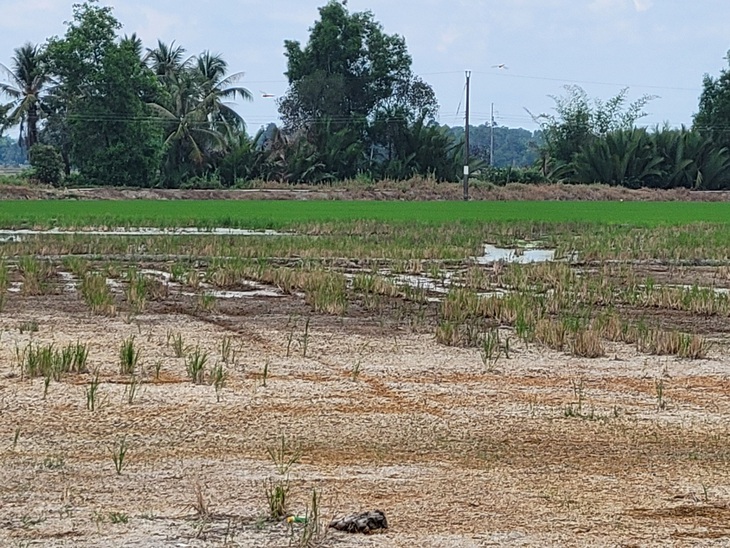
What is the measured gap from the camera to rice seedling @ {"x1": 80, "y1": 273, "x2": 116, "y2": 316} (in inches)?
427

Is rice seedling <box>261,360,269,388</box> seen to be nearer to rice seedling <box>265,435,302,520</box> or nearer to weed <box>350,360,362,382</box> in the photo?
Result: weed <box>350,360,362,382</box>

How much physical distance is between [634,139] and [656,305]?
166 ft

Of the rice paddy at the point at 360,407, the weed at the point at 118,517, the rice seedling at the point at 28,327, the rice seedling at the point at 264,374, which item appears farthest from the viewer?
the rice seedling at the point at 28,327

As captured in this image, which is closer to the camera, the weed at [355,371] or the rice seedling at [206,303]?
the weed at [355,371]

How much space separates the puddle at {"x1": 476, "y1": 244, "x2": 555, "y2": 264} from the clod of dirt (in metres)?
13.2

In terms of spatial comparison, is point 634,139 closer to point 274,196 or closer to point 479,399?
point 274,196

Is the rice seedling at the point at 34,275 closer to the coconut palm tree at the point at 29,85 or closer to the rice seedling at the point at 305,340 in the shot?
the rice seedling at the point at 305,340

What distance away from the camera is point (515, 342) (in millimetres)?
9305

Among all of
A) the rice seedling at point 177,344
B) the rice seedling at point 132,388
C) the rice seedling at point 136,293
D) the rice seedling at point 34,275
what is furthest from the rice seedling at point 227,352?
the rice seedling at point 34,275

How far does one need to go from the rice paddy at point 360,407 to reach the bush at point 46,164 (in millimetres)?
36866

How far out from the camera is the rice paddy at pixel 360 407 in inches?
181

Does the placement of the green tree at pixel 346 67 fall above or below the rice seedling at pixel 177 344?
above

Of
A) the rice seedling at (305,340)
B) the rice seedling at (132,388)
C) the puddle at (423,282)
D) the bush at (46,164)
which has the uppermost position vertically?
the bush at (46,164)

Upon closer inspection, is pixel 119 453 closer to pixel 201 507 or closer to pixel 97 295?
pixel 201 507
